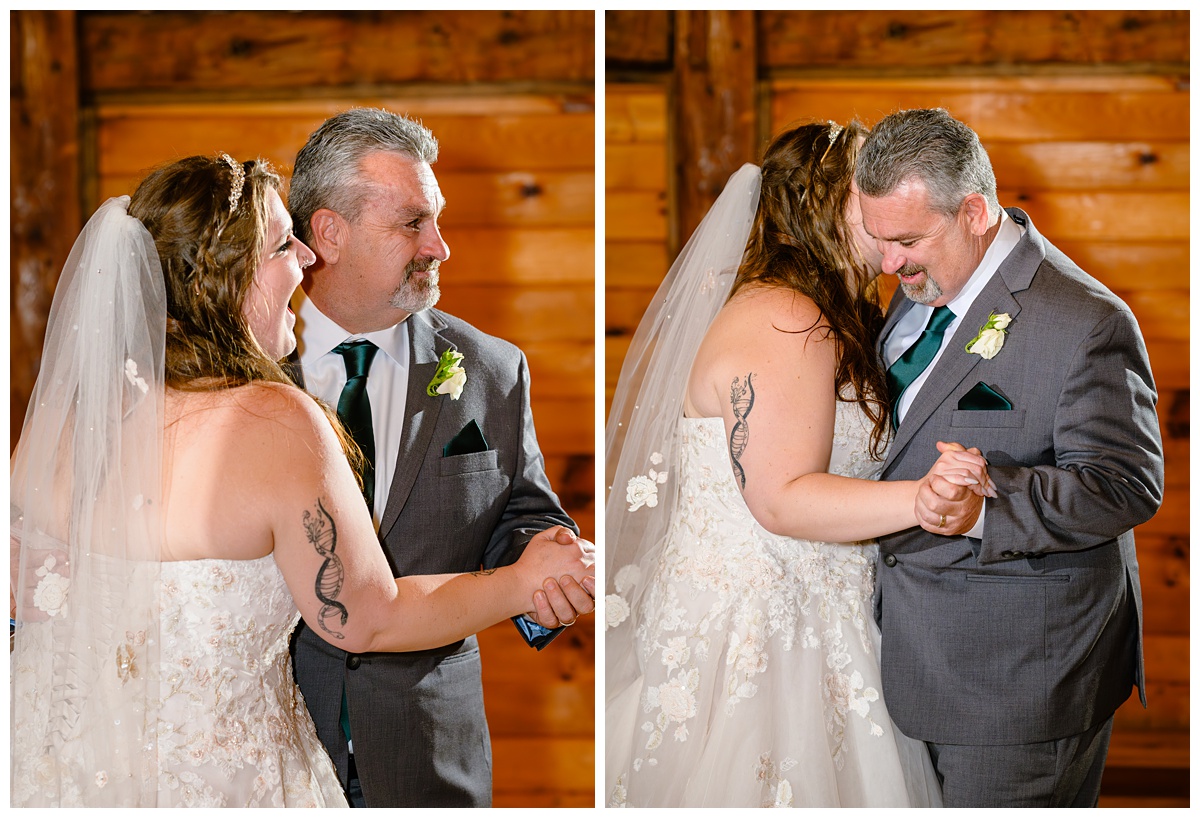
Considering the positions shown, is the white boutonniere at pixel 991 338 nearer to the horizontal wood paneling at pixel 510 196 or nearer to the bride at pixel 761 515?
the bride at pixel 761 515

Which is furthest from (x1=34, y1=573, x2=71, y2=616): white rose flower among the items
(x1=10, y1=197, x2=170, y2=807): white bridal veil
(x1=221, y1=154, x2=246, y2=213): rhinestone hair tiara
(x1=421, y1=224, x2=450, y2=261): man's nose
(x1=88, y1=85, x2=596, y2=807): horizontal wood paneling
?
(x1=88, y1=85, x2=596, y2=807): horizontal wood paneling

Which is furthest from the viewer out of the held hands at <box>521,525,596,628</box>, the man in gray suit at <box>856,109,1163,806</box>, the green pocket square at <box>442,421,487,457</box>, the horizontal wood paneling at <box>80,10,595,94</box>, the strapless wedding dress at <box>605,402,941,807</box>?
the horizontal wood paneling at <box>80,10,595,94</box>

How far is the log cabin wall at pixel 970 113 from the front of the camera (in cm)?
287

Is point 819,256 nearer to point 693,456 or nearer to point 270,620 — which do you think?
point 693,456

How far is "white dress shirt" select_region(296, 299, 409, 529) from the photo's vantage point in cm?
212

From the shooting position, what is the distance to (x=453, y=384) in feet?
7.14

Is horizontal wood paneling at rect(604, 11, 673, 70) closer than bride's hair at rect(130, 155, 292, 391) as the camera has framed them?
No

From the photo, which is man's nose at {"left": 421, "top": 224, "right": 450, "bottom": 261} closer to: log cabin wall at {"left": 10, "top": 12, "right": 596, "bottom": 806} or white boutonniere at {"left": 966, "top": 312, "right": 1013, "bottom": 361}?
log cabin wall at {"left": 10, "top": 12, "right": 596, "bottom": 806}

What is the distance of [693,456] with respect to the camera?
204cm

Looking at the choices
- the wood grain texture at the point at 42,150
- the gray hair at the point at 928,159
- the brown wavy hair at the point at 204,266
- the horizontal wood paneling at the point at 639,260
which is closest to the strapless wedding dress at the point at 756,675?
the gray hair at the point at 928,159

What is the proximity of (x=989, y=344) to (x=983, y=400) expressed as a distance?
0.11 metres

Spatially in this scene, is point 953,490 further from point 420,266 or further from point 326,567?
point 420,266

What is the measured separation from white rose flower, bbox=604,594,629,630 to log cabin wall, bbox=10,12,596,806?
0.76 metres

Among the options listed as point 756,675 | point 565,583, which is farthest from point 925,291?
point 565,583
